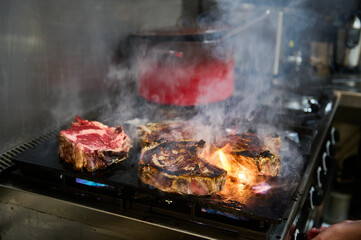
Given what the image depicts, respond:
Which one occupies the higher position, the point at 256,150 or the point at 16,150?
the point at 256,150

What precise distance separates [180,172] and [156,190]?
12cm

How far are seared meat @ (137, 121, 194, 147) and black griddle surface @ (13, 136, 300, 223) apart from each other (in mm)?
89

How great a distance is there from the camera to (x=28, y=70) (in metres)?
2.03

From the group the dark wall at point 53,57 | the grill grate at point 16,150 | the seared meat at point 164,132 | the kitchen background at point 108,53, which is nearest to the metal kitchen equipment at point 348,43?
the kitchen background at point 108,53

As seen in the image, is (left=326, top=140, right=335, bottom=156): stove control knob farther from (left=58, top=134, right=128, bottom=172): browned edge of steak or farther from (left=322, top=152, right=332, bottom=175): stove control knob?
(left=58, top=134, right=128, bottom=172): browned edge of steak

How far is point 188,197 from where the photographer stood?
4.59 feet

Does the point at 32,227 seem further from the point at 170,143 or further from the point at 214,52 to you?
the point at 214,52

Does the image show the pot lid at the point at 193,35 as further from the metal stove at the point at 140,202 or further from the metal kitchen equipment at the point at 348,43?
the metal kitchen equipment at the point at 348,43

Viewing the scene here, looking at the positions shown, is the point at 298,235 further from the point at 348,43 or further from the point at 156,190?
the point at 348,43

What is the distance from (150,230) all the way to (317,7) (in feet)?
9.79

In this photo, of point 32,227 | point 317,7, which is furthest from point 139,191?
point 317,7

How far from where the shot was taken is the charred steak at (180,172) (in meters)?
1.40

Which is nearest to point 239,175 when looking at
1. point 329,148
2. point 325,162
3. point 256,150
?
point 256,150

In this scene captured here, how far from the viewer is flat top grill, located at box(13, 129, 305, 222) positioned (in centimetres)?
134
